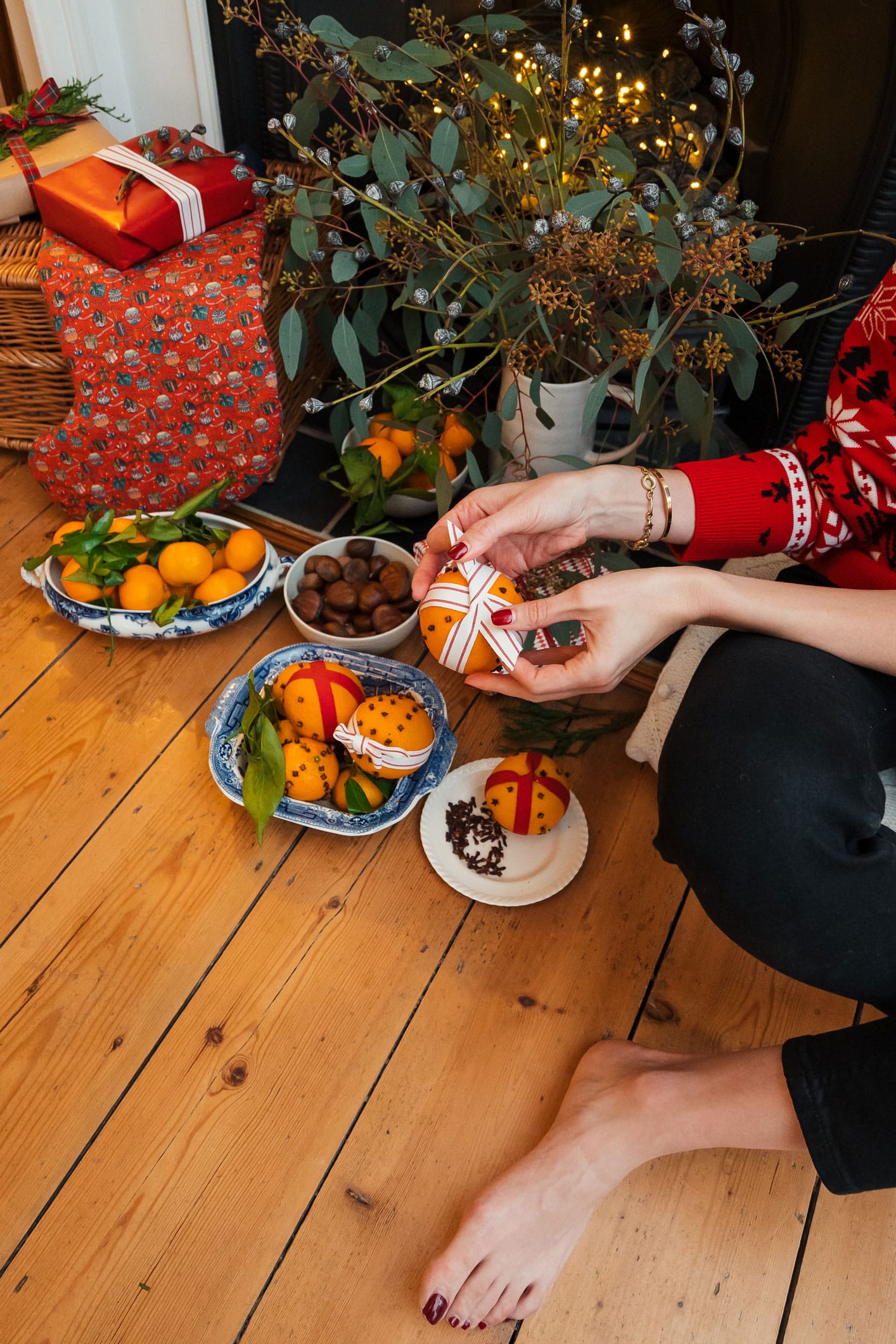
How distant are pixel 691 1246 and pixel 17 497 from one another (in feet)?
4.52

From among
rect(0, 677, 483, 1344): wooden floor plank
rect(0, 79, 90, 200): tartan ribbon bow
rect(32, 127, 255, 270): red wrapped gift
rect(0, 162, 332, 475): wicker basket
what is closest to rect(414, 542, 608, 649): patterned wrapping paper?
rect(0, 677, 483, 1344): wooden floor plank

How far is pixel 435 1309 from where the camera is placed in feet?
2.80

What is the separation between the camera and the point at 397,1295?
875 millimetres

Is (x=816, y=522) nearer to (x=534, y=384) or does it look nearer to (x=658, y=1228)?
(x=534, y=384)

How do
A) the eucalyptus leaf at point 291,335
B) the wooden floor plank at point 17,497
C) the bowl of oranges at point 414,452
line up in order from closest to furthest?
the eucalyptus leaf at point 291,335
the bowl of oranges at point 414,452
the wooden floor plank at point 17,497

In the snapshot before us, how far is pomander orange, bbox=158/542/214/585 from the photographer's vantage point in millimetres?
1306

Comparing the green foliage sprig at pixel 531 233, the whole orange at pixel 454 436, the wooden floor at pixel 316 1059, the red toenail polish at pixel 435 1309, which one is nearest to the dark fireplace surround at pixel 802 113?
the green foliage sprig at pixel 531 233

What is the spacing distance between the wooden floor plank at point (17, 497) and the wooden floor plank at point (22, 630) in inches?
1.8

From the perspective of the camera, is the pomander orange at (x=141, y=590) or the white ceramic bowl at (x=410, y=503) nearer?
the pomander orange at (x=141, y=590)

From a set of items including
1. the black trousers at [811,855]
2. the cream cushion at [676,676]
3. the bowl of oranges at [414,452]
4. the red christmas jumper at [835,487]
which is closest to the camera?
the black trousers at [811,855]

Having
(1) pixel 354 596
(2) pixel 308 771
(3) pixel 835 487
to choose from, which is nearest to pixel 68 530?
(1) pixel 354 596

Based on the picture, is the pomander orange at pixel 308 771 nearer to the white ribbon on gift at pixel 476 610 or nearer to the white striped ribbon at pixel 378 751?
the white striped ribbon at pixel 378 751

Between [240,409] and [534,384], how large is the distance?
1.65 feet

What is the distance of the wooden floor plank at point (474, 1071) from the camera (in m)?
0.88
